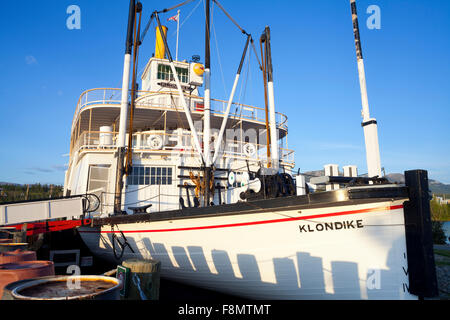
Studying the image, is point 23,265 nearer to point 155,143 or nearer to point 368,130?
point 368,130

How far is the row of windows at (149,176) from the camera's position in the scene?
11320 millimetres

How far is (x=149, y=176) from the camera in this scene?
11.4m

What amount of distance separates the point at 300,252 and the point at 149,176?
7506 mm

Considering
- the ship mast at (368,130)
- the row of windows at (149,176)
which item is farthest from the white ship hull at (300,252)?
the row of windows at (149,176)

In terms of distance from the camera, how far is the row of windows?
1132 centimetres

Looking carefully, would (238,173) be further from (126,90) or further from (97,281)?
(97,281)

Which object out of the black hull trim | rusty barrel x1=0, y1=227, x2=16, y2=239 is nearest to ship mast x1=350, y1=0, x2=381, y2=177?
the black hull trim

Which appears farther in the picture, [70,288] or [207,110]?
[207,110]

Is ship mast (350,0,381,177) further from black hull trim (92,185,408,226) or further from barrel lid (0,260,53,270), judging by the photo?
barrel lid (0,260,53,270)

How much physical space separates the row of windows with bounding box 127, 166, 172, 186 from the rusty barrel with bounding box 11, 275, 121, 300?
827 centimetres

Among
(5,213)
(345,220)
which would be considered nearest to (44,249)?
(5,213)

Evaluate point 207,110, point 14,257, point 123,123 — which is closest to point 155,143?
point 123,123

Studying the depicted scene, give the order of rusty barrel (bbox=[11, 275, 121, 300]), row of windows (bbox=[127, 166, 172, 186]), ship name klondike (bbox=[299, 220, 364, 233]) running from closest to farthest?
rusty barrel (bbox=[11, 275, 121, 300]) → ship name klondike (bbox=[299, 220, 364, 233]) → row of windows (bbox=[127, 166, 172, 186])

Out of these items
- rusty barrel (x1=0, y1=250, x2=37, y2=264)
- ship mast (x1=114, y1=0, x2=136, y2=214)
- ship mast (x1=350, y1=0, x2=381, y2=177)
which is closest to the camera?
rusty barrel (x1=0, y1=250, x2=37, y2=264)
